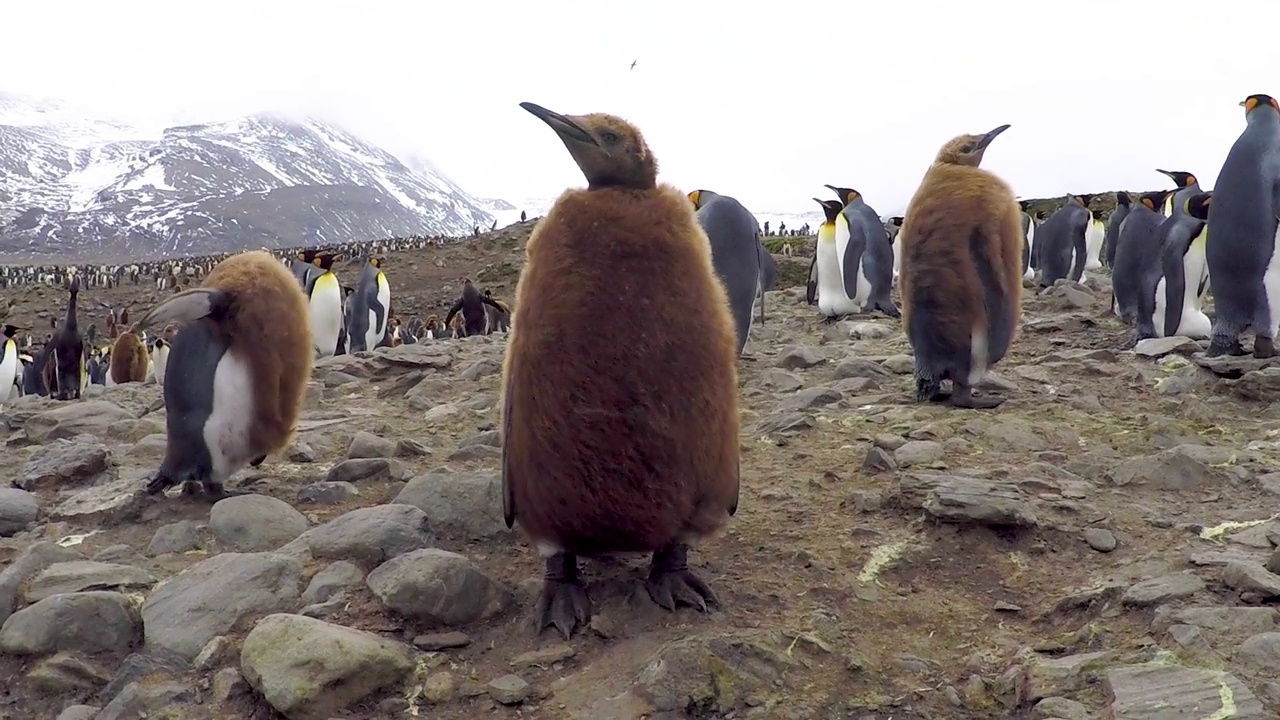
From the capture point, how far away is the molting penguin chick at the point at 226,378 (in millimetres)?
4145

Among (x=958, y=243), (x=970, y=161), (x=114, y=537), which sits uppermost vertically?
(x=970, y=161)

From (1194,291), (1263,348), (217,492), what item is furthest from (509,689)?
(1194,291)

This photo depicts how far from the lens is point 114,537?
3783mm

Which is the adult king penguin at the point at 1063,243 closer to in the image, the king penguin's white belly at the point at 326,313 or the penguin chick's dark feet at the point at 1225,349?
the penguin chick's dark feet at the point at 1225,349

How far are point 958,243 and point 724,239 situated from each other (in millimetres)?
2511

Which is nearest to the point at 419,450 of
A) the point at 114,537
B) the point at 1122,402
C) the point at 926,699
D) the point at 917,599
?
the point at 114,537

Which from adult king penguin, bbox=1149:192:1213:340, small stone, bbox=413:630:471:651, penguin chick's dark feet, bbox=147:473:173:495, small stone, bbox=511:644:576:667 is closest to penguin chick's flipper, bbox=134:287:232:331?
penguin chick's dark feet, bbox=147:473:173:495

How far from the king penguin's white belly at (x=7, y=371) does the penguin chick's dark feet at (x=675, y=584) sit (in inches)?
607

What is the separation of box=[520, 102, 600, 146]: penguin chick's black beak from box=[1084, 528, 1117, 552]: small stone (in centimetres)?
A: 213

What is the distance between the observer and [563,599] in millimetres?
2746

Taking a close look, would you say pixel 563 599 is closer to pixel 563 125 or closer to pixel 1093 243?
pixel 563 125

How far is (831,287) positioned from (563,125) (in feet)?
28.8

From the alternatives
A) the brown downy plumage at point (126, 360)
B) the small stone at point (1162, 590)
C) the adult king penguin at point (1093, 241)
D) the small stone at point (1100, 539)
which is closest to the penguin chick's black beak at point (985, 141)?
the small stone at point (1100, 539)

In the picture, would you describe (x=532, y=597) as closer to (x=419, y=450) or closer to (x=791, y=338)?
(x=419, y=450)
